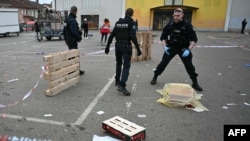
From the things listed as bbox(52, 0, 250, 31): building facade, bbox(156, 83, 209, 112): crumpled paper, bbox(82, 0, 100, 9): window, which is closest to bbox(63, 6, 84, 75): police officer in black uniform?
bbox(156, 83, 209, 112): crumpled paper

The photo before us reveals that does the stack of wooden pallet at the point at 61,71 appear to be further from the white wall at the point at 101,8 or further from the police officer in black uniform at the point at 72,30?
the white wall at the point at 101,8

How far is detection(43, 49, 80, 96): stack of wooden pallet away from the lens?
210 inches

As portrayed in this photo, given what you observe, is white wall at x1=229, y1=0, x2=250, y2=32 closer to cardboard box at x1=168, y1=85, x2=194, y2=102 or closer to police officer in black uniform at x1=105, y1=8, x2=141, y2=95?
police officer in black uniform at x1=105, y1=8, x2=141, y2=95

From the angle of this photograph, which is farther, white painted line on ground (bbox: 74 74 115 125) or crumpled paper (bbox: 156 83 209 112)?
crumpled paper (bbox: 156 83 209 112)

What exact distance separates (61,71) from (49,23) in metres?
15.3

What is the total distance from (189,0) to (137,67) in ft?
107

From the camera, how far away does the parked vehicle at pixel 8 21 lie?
24.5 m

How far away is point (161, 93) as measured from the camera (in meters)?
5.75

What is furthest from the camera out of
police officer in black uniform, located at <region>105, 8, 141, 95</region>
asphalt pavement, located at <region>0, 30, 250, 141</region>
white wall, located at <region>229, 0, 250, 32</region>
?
white wall, located at <region>229, 0, 250, 32</region>

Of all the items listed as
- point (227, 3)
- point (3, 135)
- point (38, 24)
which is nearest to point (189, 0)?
point (227, 3)

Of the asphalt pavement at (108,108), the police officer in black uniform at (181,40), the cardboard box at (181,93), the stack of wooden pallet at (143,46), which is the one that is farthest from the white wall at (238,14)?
the cardboard box at (181,93)

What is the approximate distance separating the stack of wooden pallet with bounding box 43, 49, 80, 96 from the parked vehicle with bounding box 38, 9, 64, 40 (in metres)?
14.7

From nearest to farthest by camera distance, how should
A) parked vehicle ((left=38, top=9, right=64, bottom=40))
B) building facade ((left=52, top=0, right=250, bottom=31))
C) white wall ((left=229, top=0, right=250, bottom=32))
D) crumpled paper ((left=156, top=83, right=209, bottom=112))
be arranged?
crumpled paper ((left=156, top=83, right=209, bottom=112)), parked vehicle ((left=38, top=9, right=64, bottom=40)), white wall ((left=229, top=0, right=250, bottom=32)), building facade ((left=52, top=0, right=250, bottom=31))

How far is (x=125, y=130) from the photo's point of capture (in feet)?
11.9
